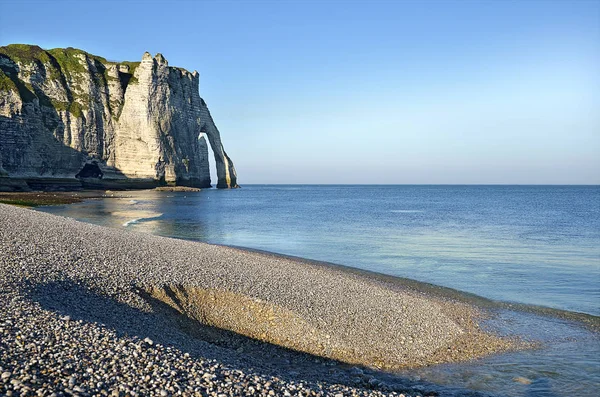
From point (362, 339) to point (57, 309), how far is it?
724 centimetres

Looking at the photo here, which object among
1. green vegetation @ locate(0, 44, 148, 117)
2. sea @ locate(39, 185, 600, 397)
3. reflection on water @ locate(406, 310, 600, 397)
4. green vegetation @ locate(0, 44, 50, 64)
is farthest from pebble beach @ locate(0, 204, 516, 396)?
green vegetation @ locate(0, 44, 50, 64)

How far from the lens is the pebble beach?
21.7 feet

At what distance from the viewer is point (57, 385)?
590 centimetres

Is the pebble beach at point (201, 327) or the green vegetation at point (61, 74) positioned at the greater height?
the green vegetation at point (61, 74)

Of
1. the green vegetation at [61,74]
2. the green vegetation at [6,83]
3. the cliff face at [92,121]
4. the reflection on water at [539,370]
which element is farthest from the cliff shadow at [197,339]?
the green vegetation at [61,74]

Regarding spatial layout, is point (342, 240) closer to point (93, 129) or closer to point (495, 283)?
point (495, 283)

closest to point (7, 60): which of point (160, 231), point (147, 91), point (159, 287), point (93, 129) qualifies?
point (93, 129)

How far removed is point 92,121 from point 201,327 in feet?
310

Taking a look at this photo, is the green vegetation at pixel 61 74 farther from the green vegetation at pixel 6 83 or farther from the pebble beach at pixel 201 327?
the pebble beach at pixel 201 327

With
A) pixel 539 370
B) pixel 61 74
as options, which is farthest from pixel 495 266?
pixel 61 74

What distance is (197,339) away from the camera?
398 inches

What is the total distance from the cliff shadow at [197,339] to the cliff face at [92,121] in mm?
77548

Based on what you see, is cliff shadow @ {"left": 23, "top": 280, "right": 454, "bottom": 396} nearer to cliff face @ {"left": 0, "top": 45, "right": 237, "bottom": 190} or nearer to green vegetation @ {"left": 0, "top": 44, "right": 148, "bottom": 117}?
cliff face @ {"left": 0, "top": 45, "right": 237, "bottom": 190}

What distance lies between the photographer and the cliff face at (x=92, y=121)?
81312 millimetres
